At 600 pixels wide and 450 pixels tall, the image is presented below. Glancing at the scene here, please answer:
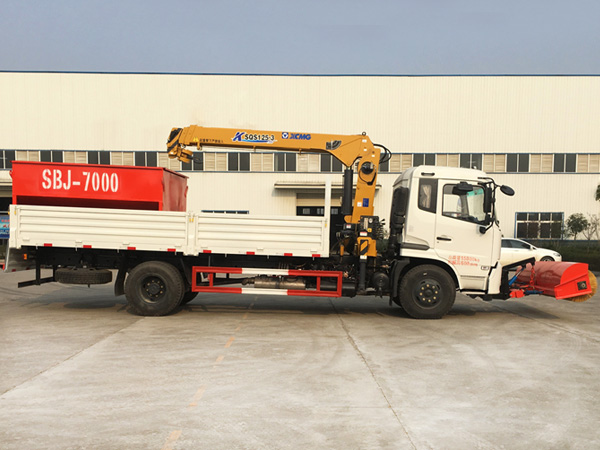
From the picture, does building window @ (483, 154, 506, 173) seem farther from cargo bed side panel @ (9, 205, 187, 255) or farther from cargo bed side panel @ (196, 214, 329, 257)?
cargo bed side panel @ (9, 205, 187, 255)

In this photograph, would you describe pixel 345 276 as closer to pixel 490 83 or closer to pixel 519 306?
pixel 519 306

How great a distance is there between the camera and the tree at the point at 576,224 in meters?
28.4

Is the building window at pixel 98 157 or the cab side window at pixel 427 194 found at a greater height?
the building window at pixel 98 157

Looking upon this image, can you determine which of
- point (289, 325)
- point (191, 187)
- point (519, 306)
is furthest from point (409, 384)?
point (191, 187)

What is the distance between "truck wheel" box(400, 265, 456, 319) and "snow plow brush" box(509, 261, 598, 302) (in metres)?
1.43

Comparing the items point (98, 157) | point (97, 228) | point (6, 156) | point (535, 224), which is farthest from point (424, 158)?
point (6, 156)

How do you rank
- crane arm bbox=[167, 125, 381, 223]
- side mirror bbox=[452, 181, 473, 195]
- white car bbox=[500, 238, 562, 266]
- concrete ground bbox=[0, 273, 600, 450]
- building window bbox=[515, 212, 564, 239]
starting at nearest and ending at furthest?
concrete ground bbox=[0, 273, 600, 450], side mirror bbox=[452, 181, 473, 195], crane arm bbox=[167, 125, 381, 223], white car bbox=[500, 238, 562, 266], building window bbox=[515, 212, 564, 239]

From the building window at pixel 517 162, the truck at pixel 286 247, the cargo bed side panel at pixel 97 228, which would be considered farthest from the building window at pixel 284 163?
the cargo bed side panel at pixel 97 228

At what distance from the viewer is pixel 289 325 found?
8.89 metres

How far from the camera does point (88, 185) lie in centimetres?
952

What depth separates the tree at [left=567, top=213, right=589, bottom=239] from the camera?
2836 centimetres

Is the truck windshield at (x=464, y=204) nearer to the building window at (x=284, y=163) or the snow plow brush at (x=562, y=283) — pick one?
the snow plow brush at (x=562, y=283)

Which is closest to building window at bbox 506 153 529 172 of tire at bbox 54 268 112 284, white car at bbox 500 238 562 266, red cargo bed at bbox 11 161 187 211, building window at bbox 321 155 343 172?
white car at bbox 500 238 562 266

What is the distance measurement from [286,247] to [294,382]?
4007 mm
